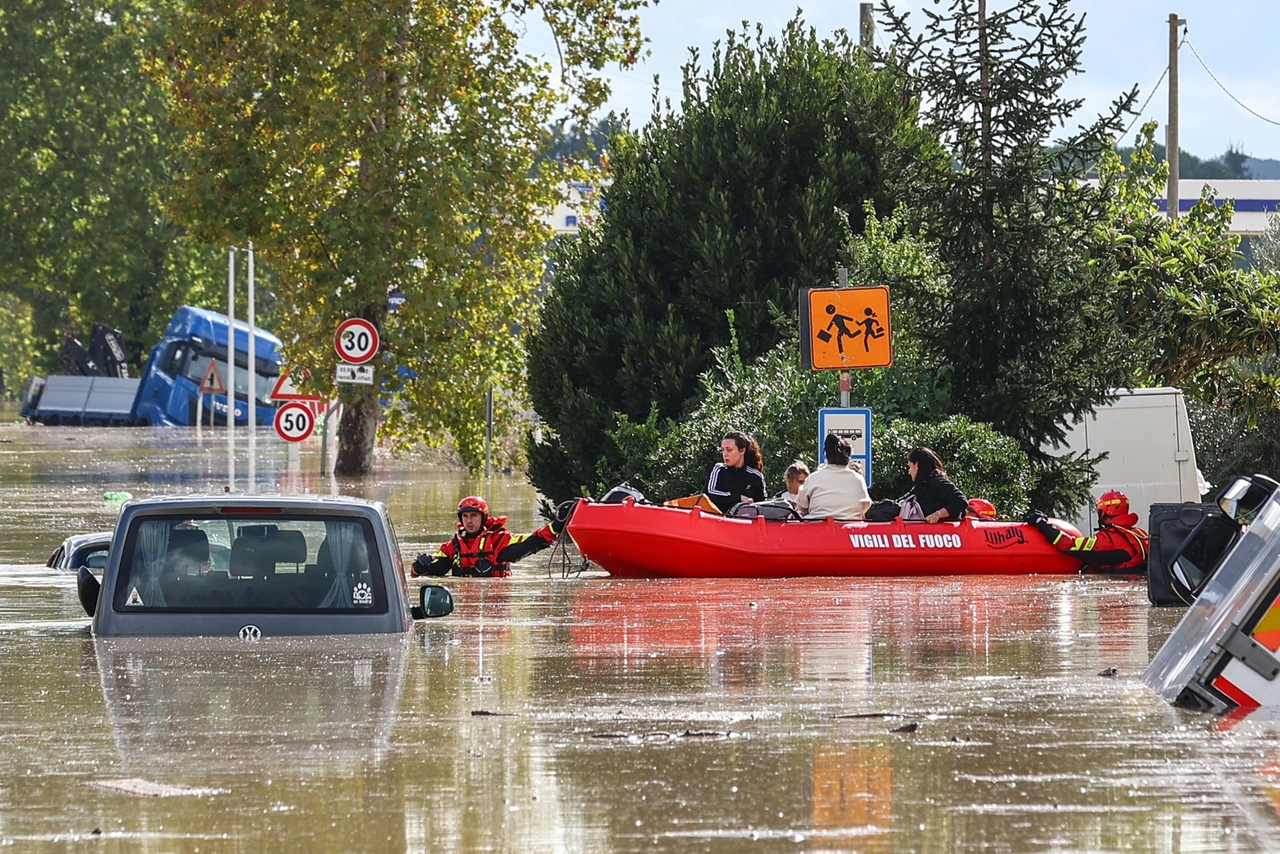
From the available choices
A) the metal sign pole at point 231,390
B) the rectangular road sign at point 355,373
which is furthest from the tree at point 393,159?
the rectangular road sign at point 355,373

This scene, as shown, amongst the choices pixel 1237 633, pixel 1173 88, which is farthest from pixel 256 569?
pixel 1173 88

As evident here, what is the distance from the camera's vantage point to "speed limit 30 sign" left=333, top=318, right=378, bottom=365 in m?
29.0

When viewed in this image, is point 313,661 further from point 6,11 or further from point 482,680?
point 6,11

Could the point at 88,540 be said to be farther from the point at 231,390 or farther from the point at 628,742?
the point at 231,390

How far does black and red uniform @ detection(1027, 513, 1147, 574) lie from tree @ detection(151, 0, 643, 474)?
1867 centimetres

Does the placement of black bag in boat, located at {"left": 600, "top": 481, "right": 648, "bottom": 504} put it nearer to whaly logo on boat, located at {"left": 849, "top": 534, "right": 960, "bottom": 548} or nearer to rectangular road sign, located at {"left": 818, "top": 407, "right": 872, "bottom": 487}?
rectangular road sign, located at {"left": 818, "top": 407, "right": 872, "bottom": 487}

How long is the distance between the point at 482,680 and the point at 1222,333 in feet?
60.3

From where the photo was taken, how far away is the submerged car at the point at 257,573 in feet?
28.7

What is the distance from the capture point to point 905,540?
1778 centimetres

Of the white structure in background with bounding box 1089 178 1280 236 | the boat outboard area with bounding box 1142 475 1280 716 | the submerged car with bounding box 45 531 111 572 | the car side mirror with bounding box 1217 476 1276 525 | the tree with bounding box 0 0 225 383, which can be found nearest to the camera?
the boat outboard area with bounding box 1142 475 1280 716

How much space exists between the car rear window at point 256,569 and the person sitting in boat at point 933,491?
387 inches

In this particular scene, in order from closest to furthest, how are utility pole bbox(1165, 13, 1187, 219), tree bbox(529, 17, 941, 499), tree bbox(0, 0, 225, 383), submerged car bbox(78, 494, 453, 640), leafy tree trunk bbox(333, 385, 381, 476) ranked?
submerged car bbox(78, 494, 453, 640) → tree bbox(529, 17, 941, 499) → leafy tree trunk bbox(333, 385, 381, 476) → utility pole bbox(1165, 13, 1187, 219) → tree bbox(0, 0, 225, 383)

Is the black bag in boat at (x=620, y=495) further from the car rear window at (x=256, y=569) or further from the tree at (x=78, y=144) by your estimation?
the tree at (x=78, y=144)

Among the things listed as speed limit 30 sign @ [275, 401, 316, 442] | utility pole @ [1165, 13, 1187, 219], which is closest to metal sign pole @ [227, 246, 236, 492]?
speed limit 30 sign @ [275, 401, 316, 442]
